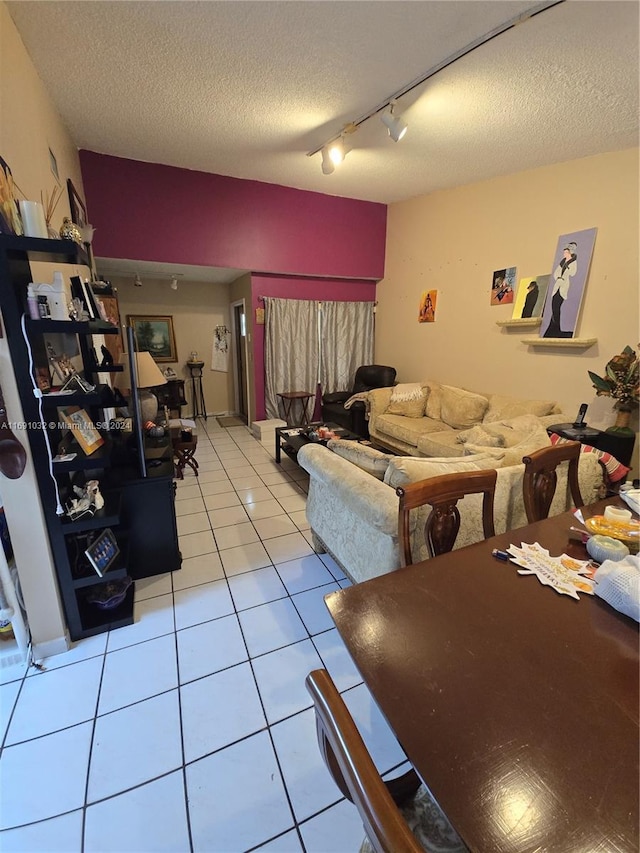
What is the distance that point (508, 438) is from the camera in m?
2.67

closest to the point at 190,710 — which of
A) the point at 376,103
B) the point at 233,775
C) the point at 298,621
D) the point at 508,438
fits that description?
the point at 233,775

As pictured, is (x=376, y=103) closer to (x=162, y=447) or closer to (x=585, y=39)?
(x=585, y=39)

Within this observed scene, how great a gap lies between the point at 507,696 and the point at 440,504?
0.65 metres

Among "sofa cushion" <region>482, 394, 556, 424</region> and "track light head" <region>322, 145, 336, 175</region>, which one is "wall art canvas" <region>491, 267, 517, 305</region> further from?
"track light head" <region>322, 145, 336, 175</region>

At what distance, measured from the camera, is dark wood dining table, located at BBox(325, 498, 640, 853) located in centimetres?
53

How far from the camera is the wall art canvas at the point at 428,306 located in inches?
176

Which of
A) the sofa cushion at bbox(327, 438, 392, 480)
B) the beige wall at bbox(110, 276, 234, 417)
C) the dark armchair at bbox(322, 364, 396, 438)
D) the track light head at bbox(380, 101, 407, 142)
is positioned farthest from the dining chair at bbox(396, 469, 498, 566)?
the beige wall at bbox(110, 276, 234, 417)

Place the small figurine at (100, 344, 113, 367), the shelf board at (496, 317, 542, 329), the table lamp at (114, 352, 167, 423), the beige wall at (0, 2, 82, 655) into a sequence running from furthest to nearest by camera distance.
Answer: the shelf board at (496, 317, 542, 329), the table lamp at (114, 352, 167, 423), the small figurine at (100, 344, 113, 367), the beige wall at (0, 2, 82, 655)

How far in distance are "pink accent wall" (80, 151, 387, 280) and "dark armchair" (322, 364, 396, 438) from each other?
4.58ft

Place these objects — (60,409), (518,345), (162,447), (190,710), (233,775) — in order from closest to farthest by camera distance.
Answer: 1. (233,775)
2. (190,710)
3. (60,409)
4. (162,447)
5. (518,345)

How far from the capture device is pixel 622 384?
2.70 m

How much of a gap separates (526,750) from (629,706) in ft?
0.80

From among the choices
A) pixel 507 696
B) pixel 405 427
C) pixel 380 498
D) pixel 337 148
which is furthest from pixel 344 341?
pixel 507 696

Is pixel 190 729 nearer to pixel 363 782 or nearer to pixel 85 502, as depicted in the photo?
pixel 85 502
